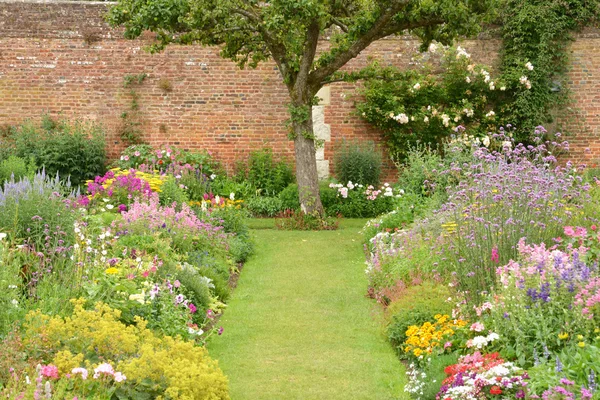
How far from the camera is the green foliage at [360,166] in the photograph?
1520 cm

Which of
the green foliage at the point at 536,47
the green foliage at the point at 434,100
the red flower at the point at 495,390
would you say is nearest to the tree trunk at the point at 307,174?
the green foliage at the point at 434,100

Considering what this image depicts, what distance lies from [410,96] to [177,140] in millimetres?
4424

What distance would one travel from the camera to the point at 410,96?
1555 centimetres

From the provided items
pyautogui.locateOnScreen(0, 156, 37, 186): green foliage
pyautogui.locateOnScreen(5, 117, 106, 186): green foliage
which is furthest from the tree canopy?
pyautogui.locateOnScreen(5, 117, 106, 186): green foliage

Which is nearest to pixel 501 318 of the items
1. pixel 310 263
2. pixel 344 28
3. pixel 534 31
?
Answer: pixel 310 263

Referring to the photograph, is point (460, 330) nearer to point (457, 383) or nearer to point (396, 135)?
point (457, 383)

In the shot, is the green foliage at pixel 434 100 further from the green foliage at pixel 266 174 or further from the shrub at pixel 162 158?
the shrub at pixel 162 158

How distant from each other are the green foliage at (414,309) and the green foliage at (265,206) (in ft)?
24.2

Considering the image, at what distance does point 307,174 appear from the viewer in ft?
43.8

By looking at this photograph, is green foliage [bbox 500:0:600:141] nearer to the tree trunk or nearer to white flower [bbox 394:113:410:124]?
white flower [bbox 394:113:410:124]

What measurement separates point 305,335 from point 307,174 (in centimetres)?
646

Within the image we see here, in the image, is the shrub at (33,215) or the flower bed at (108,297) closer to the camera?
the flower bed at (108,297)

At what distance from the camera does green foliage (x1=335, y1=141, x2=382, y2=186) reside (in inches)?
599

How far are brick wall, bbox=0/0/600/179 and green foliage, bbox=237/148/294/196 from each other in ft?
1.14
